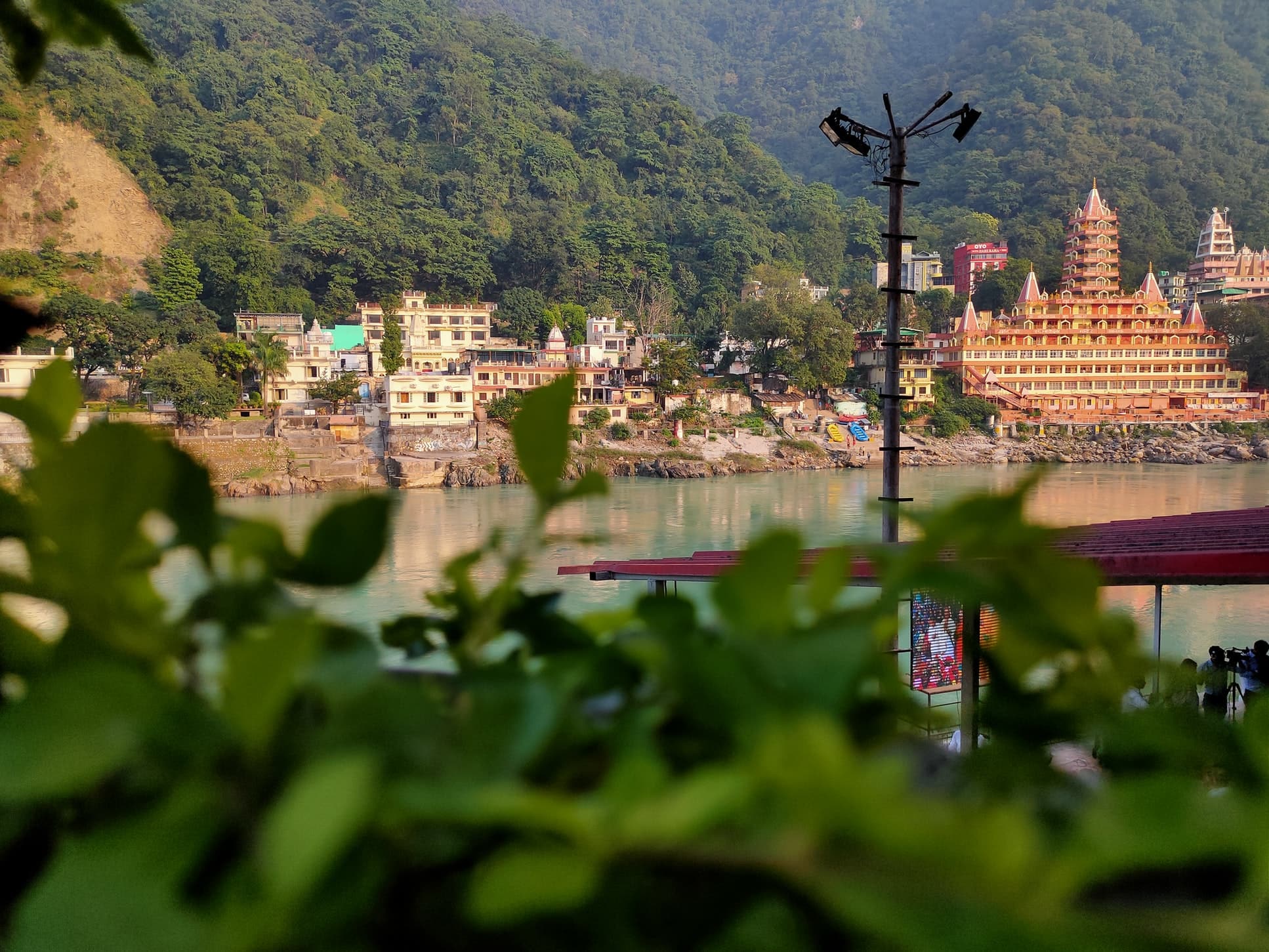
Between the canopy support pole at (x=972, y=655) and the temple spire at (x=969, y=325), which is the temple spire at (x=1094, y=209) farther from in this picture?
the canopy support pole at (x=972, y=655)

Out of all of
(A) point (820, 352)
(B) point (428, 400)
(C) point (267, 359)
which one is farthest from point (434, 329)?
(A) point (820, 352)

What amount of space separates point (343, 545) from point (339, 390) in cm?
1457

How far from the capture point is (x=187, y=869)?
96mm

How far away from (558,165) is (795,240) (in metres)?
6.29

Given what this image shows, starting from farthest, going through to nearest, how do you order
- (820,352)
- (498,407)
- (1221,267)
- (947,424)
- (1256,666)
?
(1221,267) → (820,352) → (947,424) → (498,407) → (1256,666)

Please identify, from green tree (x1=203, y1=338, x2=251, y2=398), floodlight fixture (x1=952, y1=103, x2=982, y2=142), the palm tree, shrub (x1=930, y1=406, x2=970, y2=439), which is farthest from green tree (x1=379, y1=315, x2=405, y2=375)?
floodlight fixture (x1=952, y1=103, x2=982, y2=142)

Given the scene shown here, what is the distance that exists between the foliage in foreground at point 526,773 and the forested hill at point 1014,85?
23410 mm

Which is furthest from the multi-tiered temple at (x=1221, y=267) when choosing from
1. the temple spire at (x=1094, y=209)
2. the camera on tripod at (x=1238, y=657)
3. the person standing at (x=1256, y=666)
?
the person standing at (x=1256, y=666)

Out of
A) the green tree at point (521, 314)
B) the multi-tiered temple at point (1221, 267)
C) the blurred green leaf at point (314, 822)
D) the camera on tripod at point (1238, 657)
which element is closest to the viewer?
the blurred green leaf at point (314, 822)

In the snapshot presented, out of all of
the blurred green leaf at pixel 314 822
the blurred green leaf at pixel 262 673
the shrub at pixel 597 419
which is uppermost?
the shrub at pixel 597 419

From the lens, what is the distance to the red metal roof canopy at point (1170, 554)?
1.36m

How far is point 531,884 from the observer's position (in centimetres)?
9

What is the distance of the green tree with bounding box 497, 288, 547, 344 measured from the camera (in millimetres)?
18406

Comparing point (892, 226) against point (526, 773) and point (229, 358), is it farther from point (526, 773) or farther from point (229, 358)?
point (229, 358)
